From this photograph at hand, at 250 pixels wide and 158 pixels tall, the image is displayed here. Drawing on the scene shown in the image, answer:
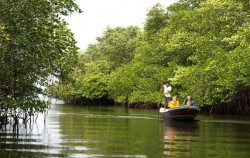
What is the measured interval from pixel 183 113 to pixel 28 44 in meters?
12.8

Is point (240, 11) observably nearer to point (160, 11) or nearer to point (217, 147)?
point (160, 11)

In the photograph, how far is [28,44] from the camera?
1582 centimetres

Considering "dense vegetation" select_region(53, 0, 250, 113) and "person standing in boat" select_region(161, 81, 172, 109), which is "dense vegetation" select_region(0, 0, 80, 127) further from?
"person standing in boat" select_region(161, 81, 172, 109)

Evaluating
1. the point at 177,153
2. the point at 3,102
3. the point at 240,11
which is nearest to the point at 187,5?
the point at 240,11

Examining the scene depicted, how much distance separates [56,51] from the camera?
1872 centimetres

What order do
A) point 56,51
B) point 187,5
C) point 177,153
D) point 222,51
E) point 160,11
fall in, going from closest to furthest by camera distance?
point 177,153 → point 56,51 → point 222,51 → point 187,5 → point 160,11

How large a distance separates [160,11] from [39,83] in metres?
34.4

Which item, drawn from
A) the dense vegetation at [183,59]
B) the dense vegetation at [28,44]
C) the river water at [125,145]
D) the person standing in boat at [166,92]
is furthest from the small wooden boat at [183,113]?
the dense vegetation at [28,44]

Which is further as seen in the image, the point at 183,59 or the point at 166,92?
the point at 183,59

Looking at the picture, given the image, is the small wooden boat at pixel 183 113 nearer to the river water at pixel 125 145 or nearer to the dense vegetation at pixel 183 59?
the dense vegetation at pixel 183 59

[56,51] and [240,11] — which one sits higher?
[240,11]

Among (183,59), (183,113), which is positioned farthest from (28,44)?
(183,59)

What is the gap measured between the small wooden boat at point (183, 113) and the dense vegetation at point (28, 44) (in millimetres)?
8337

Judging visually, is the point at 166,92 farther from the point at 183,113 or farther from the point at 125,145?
the point at 125,145
